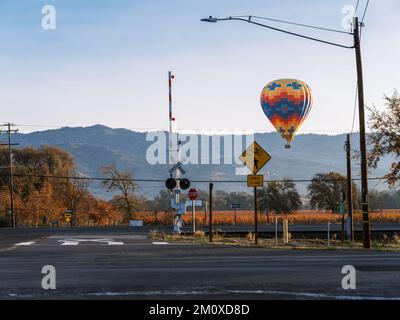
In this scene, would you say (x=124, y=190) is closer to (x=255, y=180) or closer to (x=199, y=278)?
(x=255, y=180)

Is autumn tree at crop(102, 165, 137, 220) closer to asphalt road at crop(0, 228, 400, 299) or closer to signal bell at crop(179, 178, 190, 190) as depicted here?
signal bell at crop(179, 178, 190, 190)

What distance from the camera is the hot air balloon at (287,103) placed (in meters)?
57.0

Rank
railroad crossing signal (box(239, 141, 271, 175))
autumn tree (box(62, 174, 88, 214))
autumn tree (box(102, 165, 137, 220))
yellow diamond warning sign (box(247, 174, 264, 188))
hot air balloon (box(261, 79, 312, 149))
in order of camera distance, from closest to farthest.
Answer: railroad crossing signal (box(239, 141, 271, 175)) < yellow diamond warning sign (box(247, 174, 264, 188)) < hot air balloon (box(261, 79, 312, 149)) < autumn tree (box(62, 174, 88, 214)) < autumn tree (box(102, 165, 137, 220))

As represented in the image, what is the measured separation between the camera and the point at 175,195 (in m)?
40.0

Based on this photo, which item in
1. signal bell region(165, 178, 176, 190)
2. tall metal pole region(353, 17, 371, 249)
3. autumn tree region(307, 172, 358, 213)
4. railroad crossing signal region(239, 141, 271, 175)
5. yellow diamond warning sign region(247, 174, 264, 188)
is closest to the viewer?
tall metal pole region(353, 17, 371, 249)

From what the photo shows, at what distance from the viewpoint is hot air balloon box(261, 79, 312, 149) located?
187 ft

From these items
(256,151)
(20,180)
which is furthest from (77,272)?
(20,180)

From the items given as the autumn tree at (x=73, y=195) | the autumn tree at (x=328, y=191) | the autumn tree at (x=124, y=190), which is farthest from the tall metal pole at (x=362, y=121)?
the autumn tree at (x=73, y=195)

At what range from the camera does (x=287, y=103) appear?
57156mm

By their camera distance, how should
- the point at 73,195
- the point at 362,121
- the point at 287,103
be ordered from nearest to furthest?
the point at 362,121 < the point at 287,103 < the point at 73,195

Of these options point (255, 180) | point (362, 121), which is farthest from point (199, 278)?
point (362, 121)

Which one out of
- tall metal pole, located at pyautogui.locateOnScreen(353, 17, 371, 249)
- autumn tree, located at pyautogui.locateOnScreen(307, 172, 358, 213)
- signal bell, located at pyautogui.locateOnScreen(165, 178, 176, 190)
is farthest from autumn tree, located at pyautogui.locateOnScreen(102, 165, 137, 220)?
tall metal pole, located at pyautogui.locateOnScreen(353, 17, 371, 249)
